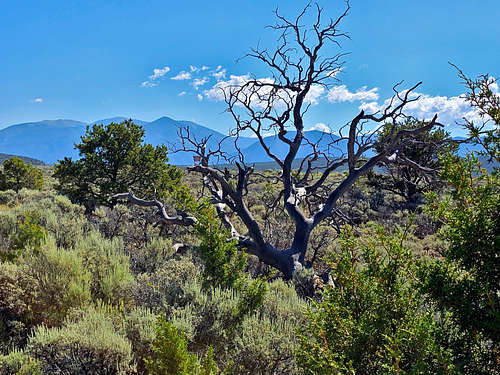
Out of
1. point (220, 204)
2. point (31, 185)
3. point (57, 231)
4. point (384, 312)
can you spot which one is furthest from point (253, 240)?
point (31, 185)

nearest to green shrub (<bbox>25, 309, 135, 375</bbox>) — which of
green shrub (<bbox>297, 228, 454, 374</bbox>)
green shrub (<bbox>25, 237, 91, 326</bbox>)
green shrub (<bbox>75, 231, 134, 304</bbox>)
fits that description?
green shrub (<bbox>25, 237, 91, 326</bbox>)

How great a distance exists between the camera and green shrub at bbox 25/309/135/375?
2.88 m

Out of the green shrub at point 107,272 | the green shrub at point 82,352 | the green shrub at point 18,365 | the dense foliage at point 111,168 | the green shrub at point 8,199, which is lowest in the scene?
the green shrub at point 18,365

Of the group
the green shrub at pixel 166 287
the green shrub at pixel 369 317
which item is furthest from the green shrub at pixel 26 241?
the green shrub at pixel 369 317

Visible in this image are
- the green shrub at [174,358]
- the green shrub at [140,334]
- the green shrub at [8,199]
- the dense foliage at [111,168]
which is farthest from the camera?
the green shrub at [8,199]

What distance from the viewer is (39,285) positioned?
427cm

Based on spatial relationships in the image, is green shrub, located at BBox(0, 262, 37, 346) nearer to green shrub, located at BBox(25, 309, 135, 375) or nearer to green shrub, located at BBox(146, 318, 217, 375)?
green shrub, located at BBox(25, 309, 135, 375)

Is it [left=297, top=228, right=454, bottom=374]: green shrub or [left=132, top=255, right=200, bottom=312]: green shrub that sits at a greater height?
[left=297, top=228, right=454, bottom=374]: green shrub

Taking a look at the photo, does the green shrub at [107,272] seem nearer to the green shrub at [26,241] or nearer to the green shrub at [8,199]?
the green shrub at [26,241]

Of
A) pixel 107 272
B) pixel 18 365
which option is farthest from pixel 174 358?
pixel 107 272

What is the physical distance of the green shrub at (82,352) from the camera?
9.46 ft

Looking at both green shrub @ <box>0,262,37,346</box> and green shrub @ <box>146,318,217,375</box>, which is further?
green shrub @ <box>0,262,37,346</box>

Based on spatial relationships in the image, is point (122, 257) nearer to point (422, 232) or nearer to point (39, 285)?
point (39, 285)

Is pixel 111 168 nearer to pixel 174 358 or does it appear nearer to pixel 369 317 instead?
pixel 174 358
